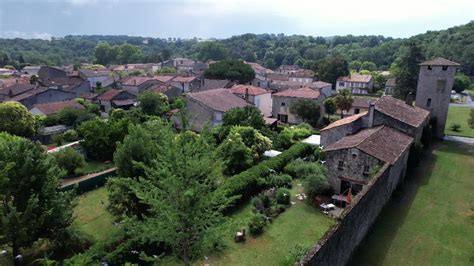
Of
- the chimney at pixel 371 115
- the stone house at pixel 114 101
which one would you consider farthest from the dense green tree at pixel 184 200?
the stone house at pixel 114 101

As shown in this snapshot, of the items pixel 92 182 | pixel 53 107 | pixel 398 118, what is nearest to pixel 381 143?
pixel 398 118

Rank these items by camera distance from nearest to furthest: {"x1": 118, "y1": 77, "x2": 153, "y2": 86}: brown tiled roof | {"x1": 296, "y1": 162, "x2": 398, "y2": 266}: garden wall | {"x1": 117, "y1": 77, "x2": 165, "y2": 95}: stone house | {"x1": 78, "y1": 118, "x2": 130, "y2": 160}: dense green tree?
{"x1": 296, "y1": 162, "x2": 398, "y2": 266}: garden wall, {"x1": 78, "y1": 118, "x2": 130, "y2": 160}: dense green tree, {"x1": 117, "y1": 77, "x2": 165, "y2": 95}: stone house, {"x1": 118, "y1": 77, "x2": 153, "y2": 86}: brown tiled roof

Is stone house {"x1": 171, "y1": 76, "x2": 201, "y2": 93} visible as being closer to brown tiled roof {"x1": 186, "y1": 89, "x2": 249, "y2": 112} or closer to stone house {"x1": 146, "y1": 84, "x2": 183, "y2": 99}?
stone house {"x1": 146, "y1": 84, "x2": 183, "y2": 99}

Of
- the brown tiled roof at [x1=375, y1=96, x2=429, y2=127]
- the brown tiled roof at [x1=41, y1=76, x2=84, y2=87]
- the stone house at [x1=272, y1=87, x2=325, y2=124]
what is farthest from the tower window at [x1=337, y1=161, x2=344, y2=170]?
the brown tiled roof at [x1=41, y1=76, x2=84, y2=87]

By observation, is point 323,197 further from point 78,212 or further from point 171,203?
point 78,212

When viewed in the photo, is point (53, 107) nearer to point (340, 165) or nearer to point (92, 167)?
point (92, 167)
